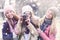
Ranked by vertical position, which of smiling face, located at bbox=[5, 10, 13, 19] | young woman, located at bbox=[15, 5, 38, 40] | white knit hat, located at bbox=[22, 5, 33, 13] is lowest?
young woman, located at bbox=[15, 5, 38, 40]

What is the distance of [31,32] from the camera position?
90.9 inches

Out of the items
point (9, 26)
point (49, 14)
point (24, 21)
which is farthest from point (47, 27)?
point (9, 26)

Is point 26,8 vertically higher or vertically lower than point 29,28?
higher

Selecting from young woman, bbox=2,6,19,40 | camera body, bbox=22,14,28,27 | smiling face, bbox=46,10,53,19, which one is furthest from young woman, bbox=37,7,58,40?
young woman, bbox=2,6,19,40

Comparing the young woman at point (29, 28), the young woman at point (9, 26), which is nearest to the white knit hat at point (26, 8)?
the young woman at point (29, 28)

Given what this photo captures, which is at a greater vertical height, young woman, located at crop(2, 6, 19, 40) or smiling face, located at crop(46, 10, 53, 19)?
smiling face, located at crop(46, 10, 53, 19)

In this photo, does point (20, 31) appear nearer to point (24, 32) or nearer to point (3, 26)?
point (24, 32)

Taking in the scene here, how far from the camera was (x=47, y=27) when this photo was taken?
2.31 meters

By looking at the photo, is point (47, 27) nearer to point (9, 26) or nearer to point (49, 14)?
point (49, 14)

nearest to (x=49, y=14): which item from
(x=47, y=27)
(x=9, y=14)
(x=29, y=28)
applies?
(x=47, y=27)

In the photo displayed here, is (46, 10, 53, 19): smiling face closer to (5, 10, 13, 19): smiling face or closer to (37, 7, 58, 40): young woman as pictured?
(37, 7, 58, 40): young woman

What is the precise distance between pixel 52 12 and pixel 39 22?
19 centimetres

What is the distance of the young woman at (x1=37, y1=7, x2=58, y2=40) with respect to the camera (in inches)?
89.1

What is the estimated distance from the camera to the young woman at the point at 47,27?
7.43 ft
